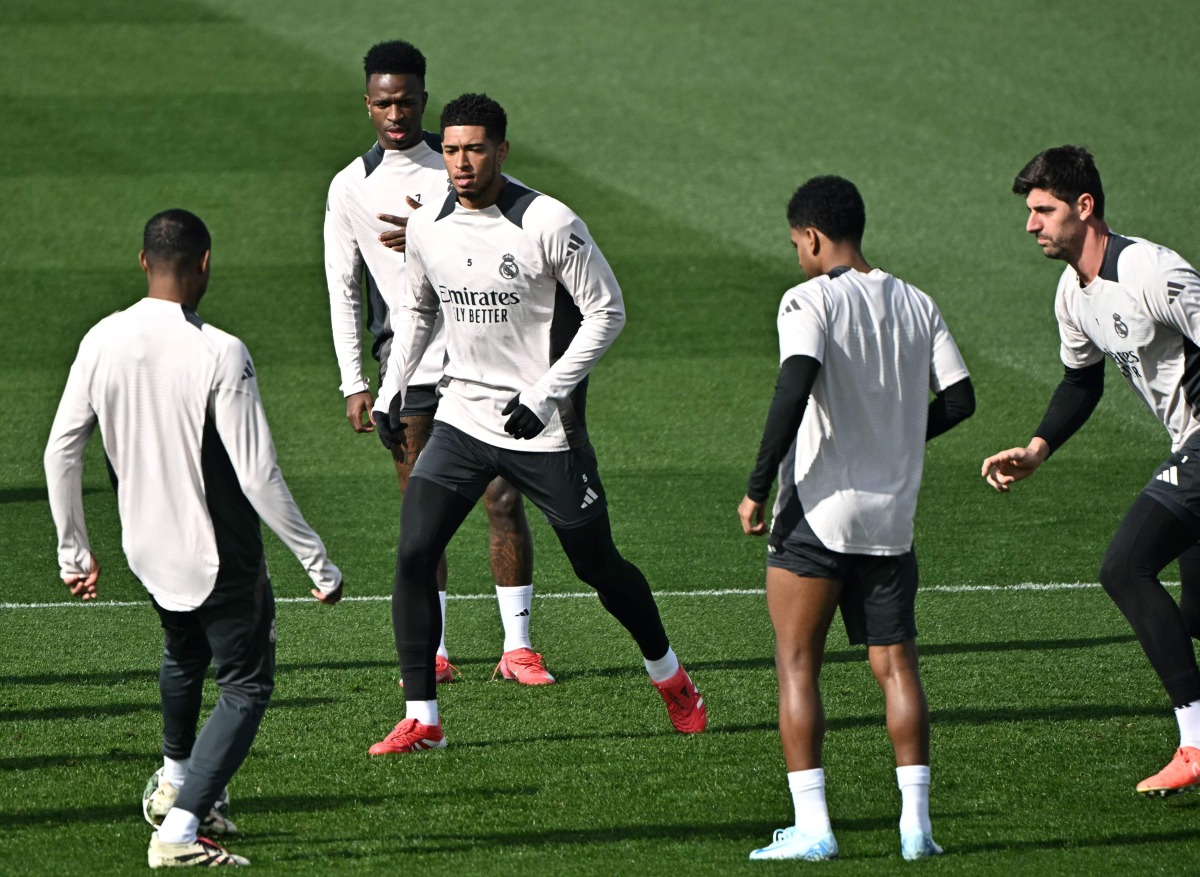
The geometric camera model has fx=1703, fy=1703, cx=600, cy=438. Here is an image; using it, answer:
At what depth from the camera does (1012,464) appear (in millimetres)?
5680

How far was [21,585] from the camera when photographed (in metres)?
8.57

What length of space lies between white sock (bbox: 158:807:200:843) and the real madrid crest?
2.09 m

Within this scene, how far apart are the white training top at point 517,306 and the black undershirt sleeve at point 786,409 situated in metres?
1.20

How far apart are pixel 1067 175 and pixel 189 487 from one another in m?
2.88

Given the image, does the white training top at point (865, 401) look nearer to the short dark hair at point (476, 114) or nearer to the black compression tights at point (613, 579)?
the black compression tights at point (613, 579)

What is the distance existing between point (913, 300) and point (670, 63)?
19.0 metres

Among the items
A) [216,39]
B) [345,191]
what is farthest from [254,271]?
[345,191]

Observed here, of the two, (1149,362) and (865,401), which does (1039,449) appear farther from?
(865,401)

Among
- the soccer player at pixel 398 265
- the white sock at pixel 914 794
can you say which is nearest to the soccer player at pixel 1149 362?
the white sock at pixel 914 794

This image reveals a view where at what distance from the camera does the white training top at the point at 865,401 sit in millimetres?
A: 4586

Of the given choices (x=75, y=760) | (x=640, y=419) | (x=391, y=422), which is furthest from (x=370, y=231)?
(x=640, y=419)

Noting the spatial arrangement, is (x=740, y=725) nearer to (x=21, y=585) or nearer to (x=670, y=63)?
(x=21, y=585)

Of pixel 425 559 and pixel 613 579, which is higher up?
pixel 425 559

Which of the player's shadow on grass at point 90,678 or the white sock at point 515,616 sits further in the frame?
the white sock at point 515,616
